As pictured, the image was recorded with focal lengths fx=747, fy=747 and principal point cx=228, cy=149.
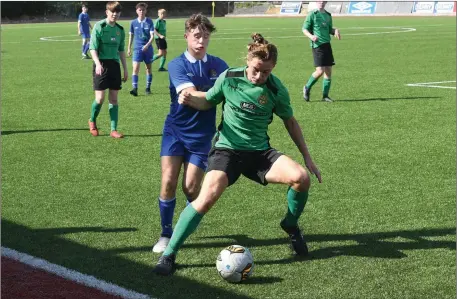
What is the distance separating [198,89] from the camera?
614 centimetres

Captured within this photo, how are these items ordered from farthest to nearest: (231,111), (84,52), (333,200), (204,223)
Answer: (84,52), (333,200), (204,223), (231,111)

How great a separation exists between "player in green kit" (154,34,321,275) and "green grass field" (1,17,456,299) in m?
0.49

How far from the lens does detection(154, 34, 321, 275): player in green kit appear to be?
5.68 meters

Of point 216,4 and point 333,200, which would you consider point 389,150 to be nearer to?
point 333,200

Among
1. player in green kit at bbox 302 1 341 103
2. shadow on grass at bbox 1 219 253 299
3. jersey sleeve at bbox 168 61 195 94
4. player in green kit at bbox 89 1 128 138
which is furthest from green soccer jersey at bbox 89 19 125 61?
jersey sleeve at bbox 168 61 195 94

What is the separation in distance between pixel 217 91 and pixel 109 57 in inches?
248

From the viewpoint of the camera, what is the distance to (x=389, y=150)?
33.6 feet

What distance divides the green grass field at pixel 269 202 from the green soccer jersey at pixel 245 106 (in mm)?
980

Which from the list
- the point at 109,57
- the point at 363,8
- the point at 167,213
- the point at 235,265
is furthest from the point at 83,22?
the point at 363,8

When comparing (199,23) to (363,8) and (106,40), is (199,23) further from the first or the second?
(363,8)

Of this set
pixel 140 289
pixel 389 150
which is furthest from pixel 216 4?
pixel 140 289

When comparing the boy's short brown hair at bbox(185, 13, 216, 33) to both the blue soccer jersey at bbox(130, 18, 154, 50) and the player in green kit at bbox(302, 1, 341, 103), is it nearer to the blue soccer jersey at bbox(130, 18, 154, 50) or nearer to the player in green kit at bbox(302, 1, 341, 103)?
the player in green kit at bbox(302, 1, 341, 103)

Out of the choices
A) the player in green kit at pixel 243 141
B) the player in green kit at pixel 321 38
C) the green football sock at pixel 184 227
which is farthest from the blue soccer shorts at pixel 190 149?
the player in green kit at pixel 321 38

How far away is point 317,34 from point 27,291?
10943 mm
